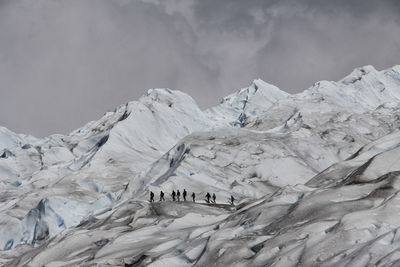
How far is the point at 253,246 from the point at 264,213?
21.1 feet

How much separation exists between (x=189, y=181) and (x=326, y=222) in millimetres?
68658

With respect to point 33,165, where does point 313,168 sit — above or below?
below

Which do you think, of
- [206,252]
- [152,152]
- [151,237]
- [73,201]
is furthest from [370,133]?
[206,252]

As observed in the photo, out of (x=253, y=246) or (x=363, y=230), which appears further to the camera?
(x=253, y=246)

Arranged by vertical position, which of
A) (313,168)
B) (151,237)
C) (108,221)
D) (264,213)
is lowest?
(264,213)

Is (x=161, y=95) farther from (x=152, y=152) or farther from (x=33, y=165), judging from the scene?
(x=33, y=165)

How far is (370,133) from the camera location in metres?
143

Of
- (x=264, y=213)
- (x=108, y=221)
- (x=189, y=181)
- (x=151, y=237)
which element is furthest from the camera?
(x=189, y=181)

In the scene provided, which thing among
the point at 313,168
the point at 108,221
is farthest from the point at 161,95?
the point at 108,221

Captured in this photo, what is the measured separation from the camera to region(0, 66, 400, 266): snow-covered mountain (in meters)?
29.1

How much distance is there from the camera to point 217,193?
301ft

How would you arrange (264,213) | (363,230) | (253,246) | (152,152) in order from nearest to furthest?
(363,230) → (253,246) → (264,213) → (152,152)

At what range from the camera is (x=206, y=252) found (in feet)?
109

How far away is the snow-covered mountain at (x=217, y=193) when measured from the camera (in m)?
29.1
